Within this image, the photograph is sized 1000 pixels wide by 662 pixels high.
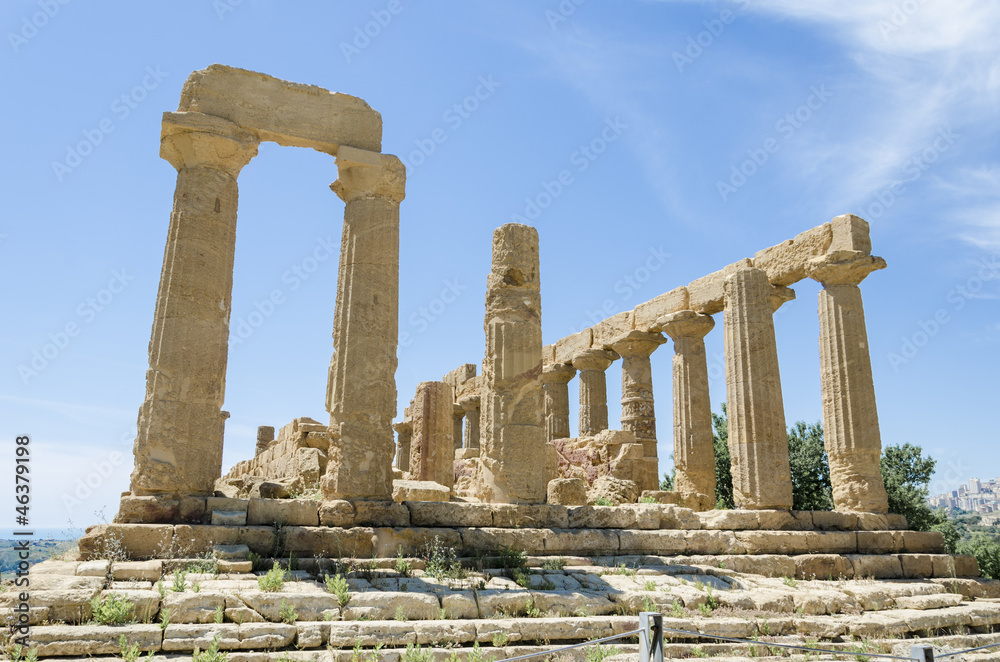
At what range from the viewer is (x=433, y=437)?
1842cm

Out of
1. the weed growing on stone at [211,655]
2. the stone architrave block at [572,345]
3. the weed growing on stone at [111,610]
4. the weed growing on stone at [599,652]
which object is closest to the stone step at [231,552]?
the weed growing on stone at [111,610]

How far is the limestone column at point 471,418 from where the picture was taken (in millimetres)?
27375

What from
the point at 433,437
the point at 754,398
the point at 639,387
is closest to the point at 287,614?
the point at 433,437

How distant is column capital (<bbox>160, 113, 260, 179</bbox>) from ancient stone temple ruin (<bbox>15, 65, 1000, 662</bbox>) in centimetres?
3

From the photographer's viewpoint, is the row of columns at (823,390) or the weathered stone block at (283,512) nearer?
the weathered stone block at (283,512)

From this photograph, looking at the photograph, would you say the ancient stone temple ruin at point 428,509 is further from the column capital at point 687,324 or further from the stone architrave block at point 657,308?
the stone architrave block at point 657,308

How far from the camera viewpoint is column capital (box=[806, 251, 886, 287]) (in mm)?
17000

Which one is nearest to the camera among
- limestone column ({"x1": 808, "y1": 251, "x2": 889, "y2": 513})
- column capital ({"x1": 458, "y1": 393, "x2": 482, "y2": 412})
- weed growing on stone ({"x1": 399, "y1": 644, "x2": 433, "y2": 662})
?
weed growing on stone ({"x1": 399, "y1": 644, "x2": 433, "y2": 662})

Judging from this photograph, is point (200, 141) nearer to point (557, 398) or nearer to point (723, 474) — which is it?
point (557, 398)

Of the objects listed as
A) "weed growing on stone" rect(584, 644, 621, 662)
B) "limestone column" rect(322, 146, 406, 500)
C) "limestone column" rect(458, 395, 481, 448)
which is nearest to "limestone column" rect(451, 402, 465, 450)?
"limestone column" rect(458, 395, 481, 448)

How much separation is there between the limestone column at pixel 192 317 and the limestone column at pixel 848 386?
43.3ft

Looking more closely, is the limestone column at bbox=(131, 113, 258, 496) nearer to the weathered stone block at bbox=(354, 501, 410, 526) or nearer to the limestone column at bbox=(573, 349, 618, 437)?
the weathered stone block at bbox=(354, 501, 410, 526)

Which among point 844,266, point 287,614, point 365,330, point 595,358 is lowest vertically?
point 287,614

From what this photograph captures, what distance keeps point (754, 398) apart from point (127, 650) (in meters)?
13.5
